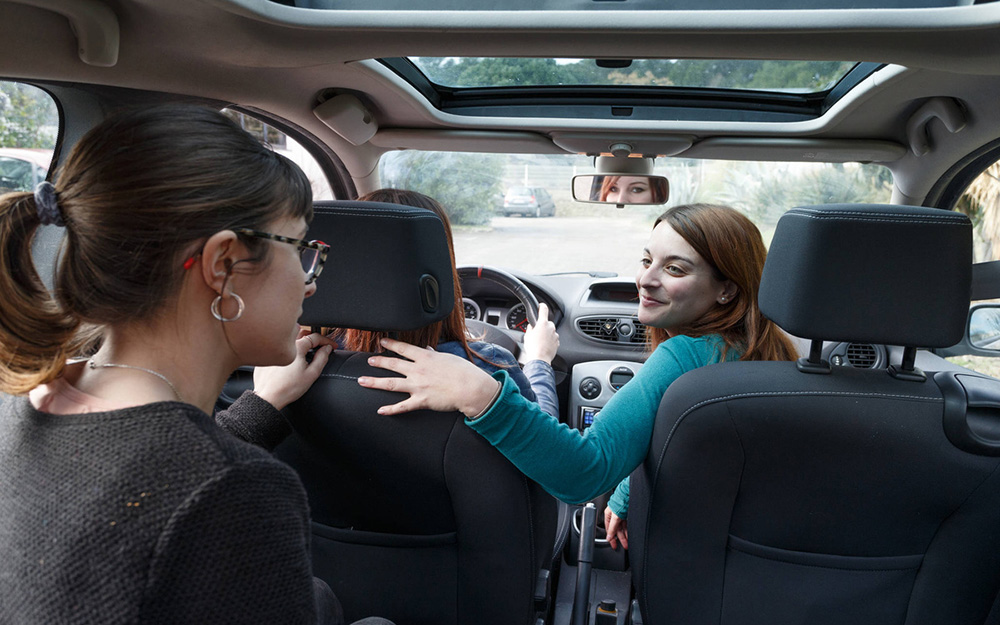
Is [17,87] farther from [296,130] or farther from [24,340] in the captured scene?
[24,340]

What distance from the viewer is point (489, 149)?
3.42m

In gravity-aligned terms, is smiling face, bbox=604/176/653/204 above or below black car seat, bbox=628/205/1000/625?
above

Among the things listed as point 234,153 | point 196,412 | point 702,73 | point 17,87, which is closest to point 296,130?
point 17,87

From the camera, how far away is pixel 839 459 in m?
1.51

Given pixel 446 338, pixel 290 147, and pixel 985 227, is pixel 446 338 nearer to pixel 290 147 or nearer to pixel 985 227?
pixel 290 147

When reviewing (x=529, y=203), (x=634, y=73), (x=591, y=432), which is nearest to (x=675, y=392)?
(x=591, y=432)

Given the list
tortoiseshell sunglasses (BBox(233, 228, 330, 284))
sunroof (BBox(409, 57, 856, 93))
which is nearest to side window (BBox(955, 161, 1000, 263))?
sunroof (BBox(409, 57, 856, 93))

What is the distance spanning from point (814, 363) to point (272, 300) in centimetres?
123

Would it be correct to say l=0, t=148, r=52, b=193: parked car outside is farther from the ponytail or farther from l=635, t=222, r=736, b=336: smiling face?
l=635, t=222, r=736, b=336: smiling face

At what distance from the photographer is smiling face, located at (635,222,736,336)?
202cm

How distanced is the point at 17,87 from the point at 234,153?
162 cm

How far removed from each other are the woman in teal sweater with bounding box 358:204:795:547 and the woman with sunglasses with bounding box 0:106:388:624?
1.39 ft

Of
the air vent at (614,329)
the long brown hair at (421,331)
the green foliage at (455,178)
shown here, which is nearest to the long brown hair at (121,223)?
the long brown hair at (421,331)

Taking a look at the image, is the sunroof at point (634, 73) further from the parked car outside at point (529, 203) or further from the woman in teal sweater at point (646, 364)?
the parked car outside at point (529, 203)
